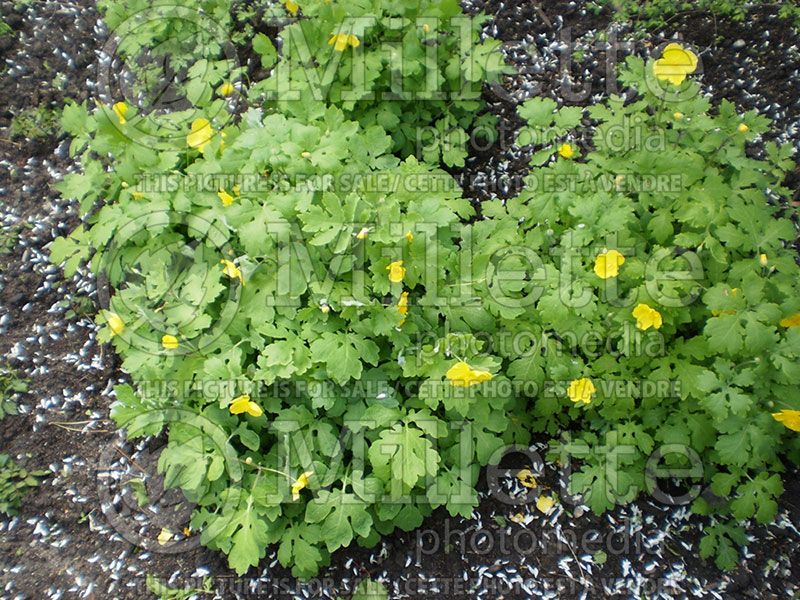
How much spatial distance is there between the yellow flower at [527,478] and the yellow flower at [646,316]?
3.24 ft

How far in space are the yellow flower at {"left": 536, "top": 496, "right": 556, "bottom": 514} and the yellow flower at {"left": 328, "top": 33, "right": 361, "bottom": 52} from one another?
2.40 metres

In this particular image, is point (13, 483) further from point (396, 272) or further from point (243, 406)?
point (396, 272)

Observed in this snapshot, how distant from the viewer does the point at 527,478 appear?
120 inches

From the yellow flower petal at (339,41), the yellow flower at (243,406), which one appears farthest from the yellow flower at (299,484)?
the yellow flower petal at (339,41)

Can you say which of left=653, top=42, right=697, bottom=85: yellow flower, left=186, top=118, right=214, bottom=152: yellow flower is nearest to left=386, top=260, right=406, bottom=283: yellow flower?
left=186, top=118, right=214, bottom=152: yellow flower

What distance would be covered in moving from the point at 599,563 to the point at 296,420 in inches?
58.0

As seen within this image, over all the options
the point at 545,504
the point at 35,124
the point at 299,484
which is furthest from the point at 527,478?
the point at 35,124

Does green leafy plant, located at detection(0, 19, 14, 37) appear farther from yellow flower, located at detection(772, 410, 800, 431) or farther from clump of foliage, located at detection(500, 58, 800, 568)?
yellow flower, located at detection(772, 410, 800, 431)

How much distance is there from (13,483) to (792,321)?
356 cm

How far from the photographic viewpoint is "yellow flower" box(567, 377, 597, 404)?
2547 millimetres

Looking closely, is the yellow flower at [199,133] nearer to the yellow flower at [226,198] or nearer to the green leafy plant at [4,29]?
the yellow flower at [226,198]

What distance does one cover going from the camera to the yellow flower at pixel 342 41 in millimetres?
3174

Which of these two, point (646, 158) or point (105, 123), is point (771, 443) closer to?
point (646, 158)

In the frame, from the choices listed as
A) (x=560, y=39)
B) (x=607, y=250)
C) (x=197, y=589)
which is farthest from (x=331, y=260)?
(x=560, y=39)
